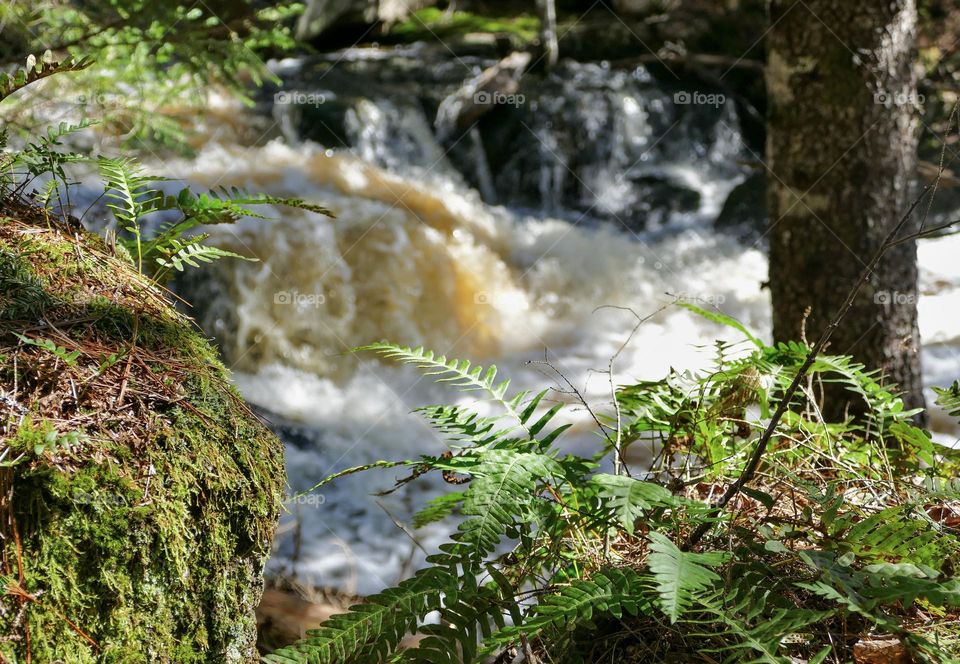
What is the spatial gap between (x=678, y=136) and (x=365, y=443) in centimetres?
775

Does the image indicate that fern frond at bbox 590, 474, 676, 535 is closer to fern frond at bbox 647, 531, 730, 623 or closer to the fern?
fern frond at bbox 647, 531, 730, 623

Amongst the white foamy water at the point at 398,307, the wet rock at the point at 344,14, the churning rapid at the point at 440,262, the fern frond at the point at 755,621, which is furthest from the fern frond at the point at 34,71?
the wet rock at the point at 344,14

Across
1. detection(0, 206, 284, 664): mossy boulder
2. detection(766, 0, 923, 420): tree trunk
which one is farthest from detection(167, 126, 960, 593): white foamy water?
detection(0, 206, 284, 664): mossy boulder

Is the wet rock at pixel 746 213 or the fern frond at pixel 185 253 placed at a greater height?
the fern frond at pixel 185 253

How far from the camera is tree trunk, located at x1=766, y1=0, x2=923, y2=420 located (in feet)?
11.2

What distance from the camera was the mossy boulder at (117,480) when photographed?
1376 mm

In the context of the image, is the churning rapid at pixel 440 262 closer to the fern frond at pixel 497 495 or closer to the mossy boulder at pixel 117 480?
the mossy boulder at pixel 117 480

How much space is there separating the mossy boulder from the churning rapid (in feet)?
8.03

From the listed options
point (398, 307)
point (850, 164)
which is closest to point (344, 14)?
point (398, 307)

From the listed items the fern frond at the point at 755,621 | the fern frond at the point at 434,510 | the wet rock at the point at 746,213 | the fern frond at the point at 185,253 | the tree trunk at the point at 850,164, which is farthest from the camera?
the wet rock at the point at 746,213

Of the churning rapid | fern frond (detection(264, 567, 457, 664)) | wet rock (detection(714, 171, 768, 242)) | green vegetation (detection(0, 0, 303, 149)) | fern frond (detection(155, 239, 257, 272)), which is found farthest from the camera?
wet rock (detection(714, 171, 768, 242))

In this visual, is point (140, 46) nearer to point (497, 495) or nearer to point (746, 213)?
point (497, 495)

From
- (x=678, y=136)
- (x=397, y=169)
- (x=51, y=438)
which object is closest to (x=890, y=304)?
(x=51, y=438)

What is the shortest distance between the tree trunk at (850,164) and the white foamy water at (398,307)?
2.27 m
